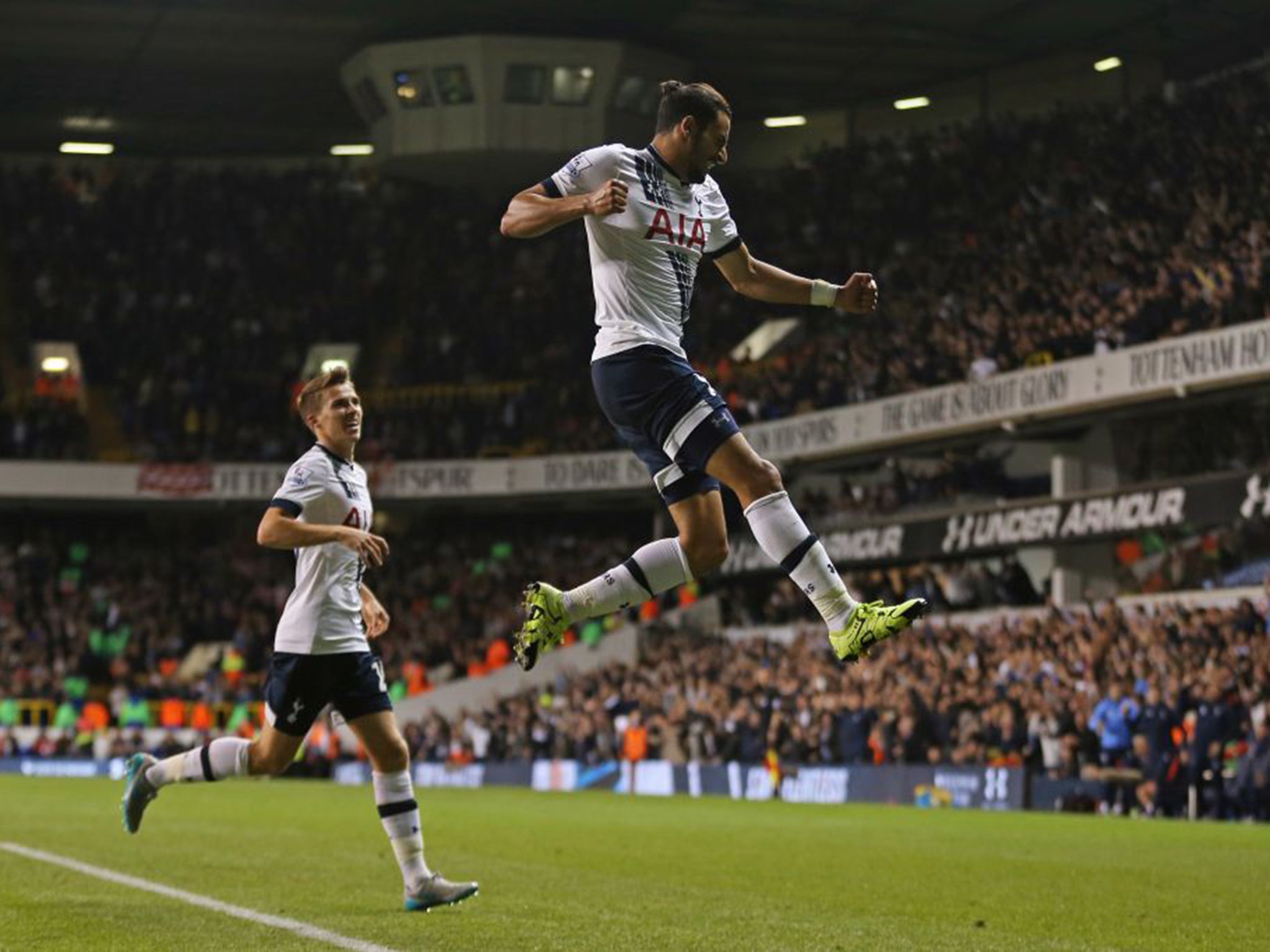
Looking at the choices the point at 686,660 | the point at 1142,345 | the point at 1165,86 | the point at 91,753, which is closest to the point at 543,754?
the point at 686,660

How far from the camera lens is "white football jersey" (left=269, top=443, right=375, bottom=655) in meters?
10.2

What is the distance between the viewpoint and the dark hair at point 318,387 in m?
10.2

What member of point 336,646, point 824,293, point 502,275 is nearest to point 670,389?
point 824,293

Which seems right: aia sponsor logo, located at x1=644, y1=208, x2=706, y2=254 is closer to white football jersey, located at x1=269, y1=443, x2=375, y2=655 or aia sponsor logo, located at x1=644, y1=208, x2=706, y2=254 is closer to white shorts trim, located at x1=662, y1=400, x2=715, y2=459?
white shorts trim, located at x1=662, y1=400, x2=715, y2=459

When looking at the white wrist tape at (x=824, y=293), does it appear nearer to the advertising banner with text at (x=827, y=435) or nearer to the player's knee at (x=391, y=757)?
the player's knee at (x=391, y=757)

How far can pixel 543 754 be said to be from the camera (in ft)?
133

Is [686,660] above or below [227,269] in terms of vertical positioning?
below

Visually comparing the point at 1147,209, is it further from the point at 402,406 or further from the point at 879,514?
the point at 402,406

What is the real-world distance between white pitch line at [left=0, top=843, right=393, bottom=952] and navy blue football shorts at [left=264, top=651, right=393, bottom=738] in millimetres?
943

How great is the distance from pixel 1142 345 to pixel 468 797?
41.8 feet

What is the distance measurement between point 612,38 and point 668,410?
40.8 metres

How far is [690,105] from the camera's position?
885cm

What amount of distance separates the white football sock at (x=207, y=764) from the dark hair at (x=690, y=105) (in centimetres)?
403

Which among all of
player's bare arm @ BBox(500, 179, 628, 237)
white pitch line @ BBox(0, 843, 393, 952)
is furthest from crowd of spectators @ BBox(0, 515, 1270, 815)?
player's bare arm @ BBox(500, 179, 628, 237)
